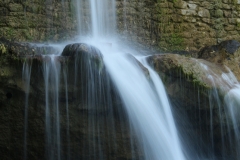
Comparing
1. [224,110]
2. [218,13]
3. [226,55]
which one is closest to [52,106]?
[224,110]

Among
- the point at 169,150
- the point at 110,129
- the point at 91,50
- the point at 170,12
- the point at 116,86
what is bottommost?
the point at 169,150

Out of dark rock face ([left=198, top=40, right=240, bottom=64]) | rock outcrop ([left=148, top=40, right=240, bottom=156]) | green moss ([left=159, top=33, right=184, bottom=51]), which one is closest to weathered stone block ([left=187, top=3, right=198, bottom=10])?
green moss ([left=159, top=33, right=184, bottom=51])

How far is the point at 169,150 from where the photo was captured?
4.02m

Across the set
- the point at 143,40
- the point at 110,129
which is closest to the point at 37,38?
the point at 143,40

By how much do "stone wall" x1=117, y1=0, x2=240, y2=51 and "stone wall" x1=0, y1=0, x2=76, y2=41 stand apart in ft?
3.56

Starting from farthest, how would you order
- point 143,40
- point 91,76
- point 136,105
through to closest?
point 143,40, point 136,105, point 91,76

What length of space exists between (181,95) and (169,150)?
695mm

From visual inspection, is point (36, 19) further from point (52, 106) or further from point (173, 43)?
Result: point (52, 106)

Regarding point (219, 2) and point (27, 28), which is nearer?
point (27, 28)

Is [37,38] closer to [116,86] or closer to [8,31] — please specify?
[8,31]

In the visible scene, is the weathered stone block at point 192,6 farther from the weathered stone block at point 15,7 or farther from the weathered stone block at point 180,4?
the weathered stone block at point 15,7

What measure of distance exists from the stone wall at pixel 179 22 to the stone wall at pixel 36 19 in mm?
1085

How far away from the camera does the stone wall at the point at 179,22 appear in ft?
22.3

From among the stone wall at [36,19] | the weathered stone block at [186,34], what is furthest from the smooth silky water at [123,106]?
the weathered stone block at [186,34]
